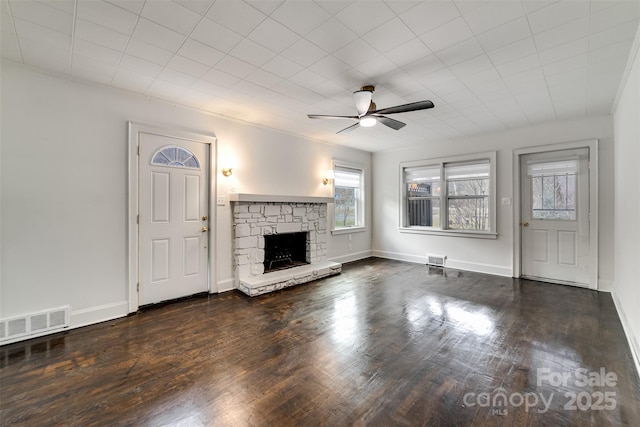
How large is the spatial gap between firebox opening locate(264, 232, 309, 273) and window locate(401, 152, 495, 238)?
2.58 m

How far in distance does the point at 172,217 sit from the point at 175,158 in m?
0.81

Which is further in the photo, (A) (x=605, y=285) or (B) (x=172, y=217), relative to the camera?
(A) (x=605, y=285)

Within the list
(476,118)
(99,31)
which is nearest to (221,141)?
(99,31)

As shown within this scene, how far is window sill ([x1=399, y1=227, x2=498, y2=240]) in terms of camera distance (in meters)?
5.16

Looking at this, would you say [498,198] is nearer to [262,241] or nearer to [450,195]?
[450,195]

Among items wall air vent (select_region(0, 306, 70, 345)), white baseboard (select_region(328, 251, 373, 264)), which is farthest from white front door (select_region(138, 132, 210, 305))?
white baseboard (select_region(328, 251, 373, 264))

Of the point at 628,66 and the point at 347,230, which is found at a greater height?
the point at 628,66

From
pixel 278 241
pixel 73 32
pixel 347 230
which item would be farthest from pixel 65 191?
pixel 347 230

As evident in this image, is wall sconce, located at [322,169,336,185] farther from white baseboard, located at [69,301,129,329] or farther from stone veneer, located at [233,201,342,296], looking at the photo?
white baseboard, located at [69,301,129,329]

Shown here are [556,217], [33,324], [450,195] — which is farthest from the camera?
[450,195]

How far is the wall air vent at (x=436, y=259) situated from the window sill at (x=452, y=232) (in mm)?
468

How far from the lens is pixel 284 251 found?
16.4 ft

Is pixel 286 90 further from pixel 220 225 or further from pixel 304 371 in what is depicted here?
pixel 304 371

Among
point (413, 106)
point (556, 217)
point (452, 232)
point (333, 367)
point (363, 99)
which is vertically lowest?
point (333, 367)
